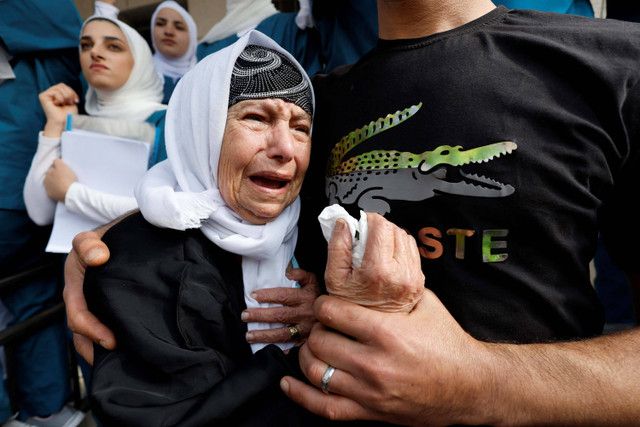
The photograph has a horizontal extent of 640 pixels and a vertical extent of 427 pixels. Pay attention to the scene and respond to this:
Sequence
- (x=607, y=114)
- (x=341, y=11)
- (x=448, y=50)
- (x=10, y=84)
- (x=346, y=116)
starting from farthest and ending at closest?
1. (x=10, y=84)
2. (x=341, y=11)
3. (x=346, y=116)
4. (x=448, y=50)
5. (x=607, y=114)

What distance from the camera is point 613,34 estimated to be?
96cm

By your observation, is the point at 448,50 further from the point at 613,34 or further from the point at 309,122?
the point at 309,122

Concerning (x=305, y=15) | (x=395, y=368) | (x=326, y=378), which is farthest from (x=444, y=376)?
(x=305, y=15)

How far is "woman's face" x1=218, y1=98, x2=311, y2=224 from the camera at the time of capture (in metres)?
1.19

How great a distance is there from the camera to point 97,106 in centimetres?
272

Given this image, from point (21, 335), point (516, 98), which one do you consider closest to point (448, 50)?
point (516, 98)

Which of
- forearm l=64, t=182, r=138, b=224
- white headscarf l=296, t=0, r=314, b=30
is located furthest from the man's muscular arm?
white headscarf l=296, t=0, r=314, b=30

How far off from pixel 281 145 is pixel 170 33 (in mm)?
3558

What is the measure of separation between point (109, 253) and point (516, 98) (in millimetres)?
1275

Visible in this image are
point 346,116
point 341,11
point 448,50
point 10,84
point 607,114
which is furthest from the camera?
point 10,84

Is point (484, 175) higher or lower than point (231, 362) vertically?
higher

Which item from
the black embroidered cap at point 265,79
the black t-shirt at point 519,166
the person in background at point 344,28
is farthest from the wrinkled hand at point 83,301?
the person in background at point 344,28

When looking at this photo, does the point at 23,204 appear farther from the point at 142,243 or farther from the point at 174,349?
the point at 174,349

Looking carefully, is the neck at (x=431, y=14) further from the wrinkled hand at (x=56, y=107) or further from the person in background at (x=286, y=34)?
the wrinkled hand at (x=56, y=107)
